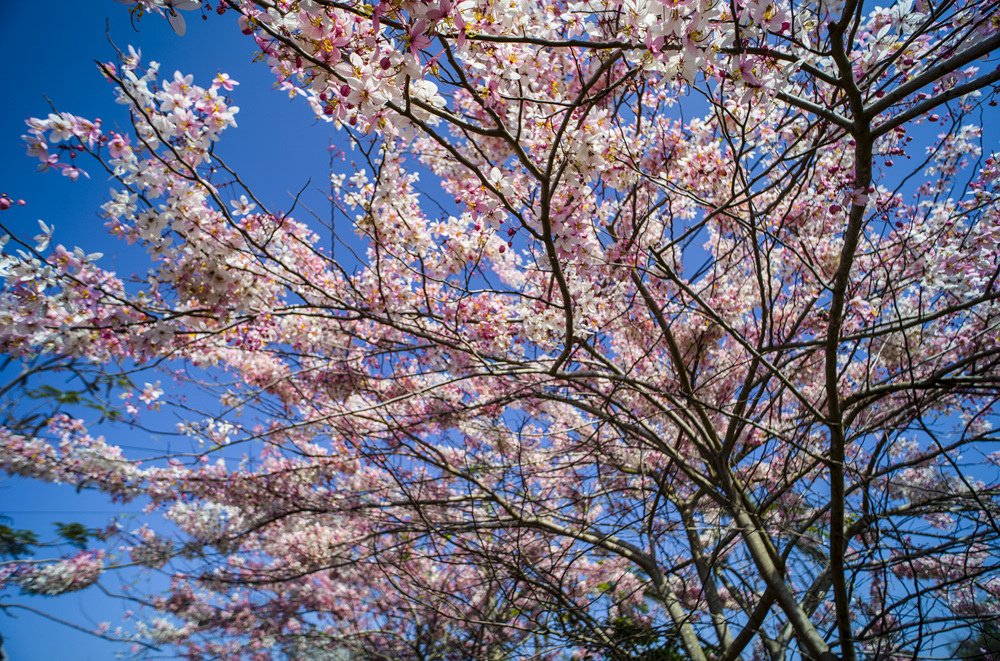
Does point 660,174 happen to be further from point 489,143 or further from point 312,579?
point 312,579

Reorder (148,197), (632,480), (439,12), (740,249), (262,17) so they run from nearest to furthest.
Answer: (439,12) → (262,17) → (148,197) → (632,480) → (740,249)

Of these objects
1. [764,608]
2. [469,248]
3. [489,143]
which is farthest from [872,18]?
[764,608]

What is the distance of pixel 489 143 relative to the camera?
3031mm

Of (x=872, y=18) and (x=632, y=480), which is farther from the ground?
(x=872, y=18)

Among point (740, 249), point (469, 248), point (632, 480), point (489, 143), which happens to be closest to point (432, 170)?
point (489, 143)

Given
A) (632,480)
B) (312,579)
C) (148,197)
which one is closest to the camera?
(148,197)

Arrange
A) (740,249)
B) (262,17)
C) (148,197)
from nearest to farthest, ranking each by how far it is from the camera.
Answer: (262,17)
(148,197)
(740,249)

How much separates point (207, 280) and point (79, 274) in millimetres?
573

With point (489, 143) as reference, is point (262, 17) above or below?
below

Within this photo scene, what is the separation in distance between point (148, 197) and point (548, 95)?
6.95 ft

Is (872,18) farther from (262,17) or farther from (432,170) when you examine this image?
(432,170)

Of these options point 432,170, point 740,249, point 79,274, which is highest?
point 432,170

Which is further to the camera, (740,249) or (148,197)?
(740,249)

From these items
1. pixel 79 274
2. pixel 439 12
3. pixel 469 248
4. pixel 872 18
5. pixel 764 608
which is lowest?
pixel 764 608
